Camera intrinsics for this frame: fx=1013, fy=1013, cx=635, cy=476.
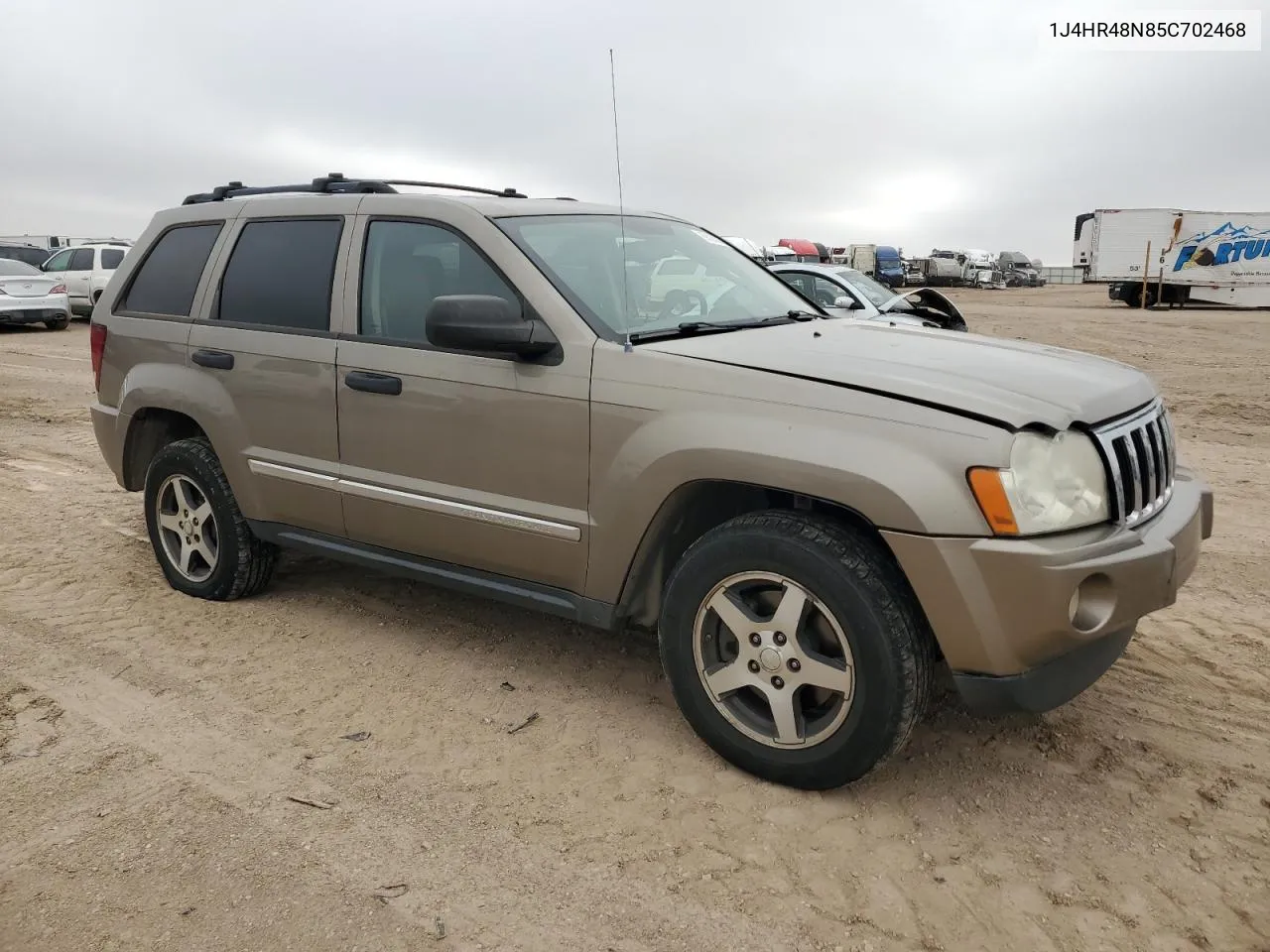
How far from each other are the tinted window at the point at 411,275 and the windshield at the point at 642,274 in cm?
20

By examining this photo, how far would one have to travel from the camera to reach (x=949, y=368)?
314 centimetres

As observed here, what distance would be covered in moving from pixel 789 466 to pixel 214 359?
9.26 feet

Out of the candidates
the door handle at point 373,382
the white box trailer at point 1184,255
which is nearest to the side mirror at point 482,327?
the door handle at point 373,382

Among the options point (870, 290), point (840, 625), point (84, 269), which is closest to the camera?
point (840, 625)

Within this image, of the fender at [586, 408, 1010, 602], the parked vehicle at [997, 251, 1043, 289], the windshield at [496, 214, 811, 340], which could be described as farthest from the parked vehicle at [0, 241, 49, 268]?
the parked vehicle at [997, 251, 1043, 289]

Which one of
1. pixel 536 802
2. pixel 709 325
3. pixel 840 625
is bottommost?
pixel 536 802

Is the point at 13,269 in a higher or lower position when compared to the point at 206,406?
higher

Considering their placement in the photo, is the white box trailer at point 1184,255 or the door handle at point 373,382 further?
the white box trailer at point 1184,255

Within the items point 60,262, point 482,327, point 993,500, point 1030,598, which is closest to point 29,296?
point 60,262

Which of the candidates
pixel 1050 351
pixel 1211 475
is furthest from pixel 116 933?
pixel 1211 475

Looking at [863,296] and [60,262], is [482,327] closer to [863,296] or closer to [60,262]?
[863,296]

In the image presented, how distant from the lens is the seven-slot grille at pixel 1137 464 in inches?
114

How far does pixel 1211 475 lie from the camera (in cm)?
743

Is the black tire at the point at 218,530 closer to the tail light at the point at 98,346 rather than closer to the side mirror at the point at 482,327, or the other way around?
the tail light at the point at 98,346
